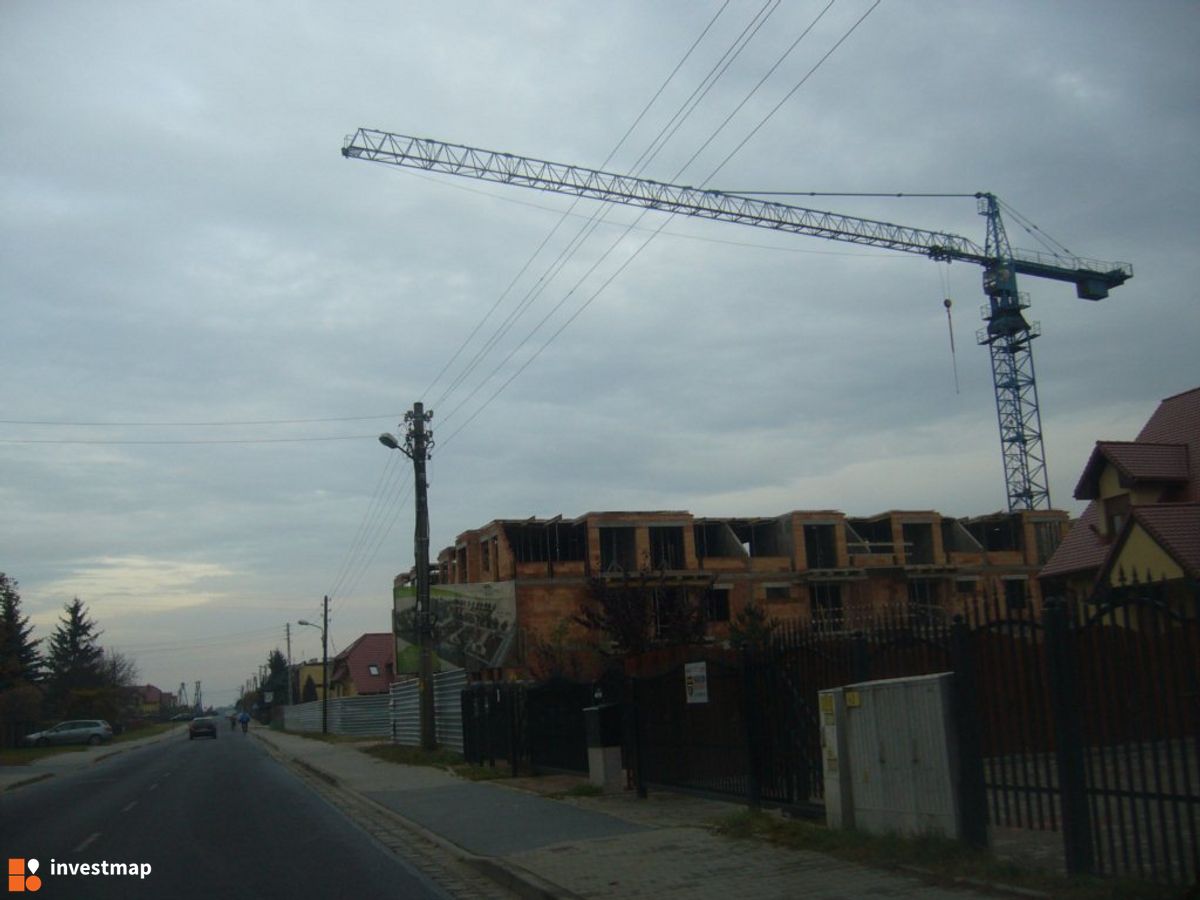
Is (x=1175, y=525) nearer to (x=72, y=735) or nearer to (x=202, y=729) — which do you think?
(x=72, y=735)

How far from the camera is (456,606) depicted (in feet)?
172

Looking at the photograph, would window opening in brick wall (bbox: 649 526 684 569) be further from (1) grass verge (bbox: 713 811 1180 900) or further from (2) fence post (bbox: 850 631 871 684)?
(2) fence post (bbox: 850 631 871 684)

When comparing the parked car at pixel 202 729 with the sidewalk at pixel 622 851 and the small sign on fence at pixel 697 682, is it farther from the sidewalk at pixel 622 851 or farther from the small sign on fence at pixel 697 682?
the small sign on fence at pixel 697 682

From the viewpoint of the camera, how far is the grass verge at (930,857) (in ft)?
25.1

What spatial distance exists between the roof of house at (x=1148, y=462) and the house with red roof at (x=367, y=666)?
61.7m

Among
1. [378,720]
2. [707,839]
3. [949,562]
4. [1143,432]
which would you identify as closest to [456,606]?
[378,720]

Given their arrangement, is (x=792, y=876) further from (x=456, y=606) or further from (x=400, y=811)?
(x=456, y=606)

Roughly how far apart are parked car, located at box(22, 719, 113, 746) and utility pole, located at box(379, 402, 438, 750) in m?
34.7

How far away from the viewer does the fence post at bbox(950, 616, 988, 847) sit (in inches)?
370

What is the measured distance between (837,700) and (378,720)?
48.2 meters

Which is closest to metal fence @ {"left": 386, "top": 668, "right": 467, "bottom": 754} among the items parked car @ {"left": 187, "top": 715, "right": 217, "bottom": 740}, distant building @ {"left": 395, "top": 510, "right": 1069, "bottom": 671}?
distant building @ {"left": 395, "top": 510, "right": 1069, "bottom": 671}

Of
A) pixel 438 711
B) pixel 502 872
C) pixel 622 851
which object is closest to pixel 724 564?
pixel 438 711

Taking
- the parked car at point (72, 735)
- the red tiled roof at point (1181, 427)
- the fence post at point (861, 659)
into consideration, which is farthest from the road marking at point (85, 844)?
the parked car at point (72, 735)

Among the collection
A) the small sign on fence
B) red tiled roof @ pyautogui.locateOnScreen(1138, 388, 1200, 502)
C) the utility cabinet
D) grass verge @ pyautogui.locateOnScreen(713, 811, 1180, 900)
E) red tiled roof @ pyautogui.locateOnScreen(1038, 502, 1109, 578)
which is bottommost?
grass verge @ pyautogui.locateOnScreen(713, 811, 1180, 900)
